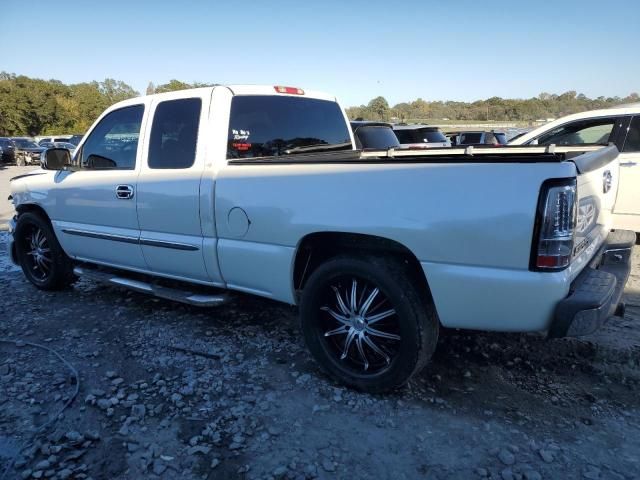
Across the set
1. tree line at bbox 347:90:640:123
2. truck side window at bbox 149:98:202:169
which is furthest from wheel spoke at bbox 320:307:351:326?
tree line at bbox 347:90:640:123

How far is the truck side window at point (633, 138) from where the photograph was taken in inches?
239

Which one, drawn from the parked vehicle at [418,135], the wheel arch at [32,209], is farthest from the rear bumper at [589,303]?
the parked vehicle at [418,135]

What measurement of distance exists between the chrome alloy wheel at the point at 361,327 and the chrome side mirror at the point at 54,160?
10.7 ft

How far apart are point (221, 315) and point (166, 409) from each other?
152 centimetres

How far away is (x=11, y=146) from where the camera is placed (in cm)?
2736

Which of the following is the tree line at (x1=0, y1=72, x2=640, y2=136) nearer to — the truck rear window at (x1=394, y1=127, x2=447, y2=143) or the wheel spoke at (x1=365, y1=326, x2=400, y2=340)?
the truck rear window at (x1=394, y1=127, x2=447, y2=143)

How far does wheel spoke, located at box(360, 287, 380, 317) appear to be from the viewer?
9.70 feet

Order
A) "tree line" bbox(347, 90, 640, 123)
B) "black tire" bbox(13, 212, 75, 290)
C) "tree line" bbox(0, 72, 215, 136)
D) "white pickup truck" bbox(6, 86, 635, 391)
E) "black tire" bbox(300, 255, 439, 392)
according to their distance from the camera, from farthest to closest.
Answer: "tree line" bbox(0, 72, 215, 136) → "tree line" bbox(347, 90, 640, 123) → "black tire" bbox(13, 212, 75, 290) → "black tire" bbox(300, 255, 439, 392) → "white pickup truck" bbox(6, 86, 635, 391)

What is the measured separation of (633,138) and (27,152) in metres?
30.4

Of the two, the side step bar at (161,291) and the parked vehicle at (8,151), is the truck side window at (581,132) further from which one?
the parked vehicle at (8,151)

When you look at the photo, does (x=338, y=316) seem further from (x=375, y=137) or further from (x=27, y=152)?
(x=27, y=152)

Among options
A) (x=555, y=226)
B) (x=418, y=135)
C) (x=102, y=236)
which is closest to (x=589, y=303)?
(x=555, y=226)

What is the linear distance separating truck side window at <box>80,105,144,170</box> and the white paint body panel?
131 mm

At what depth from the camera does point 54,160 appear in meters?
4.80
